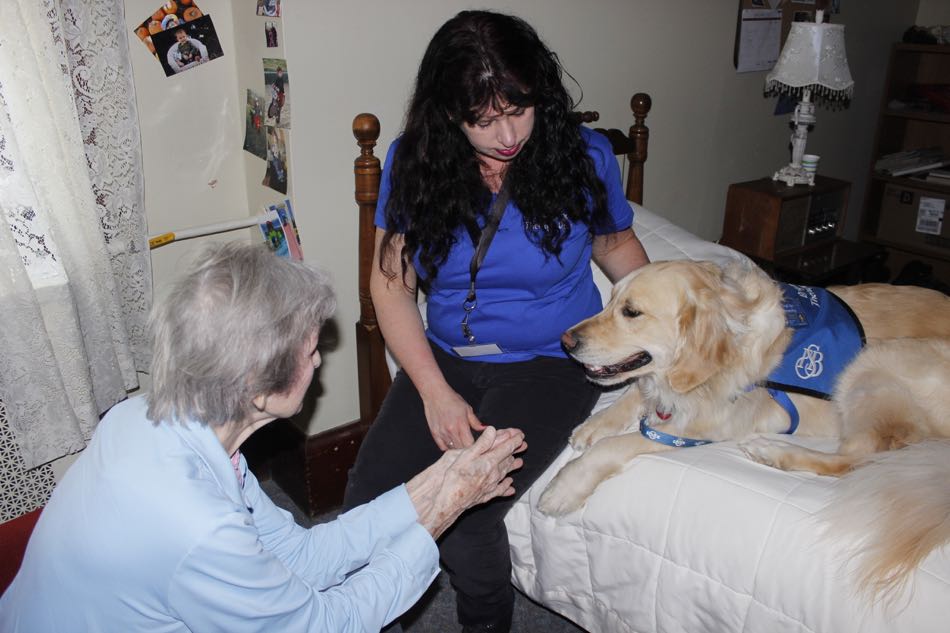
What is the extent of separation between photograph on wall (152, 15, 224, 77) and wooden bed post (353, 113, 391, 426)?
47 cm

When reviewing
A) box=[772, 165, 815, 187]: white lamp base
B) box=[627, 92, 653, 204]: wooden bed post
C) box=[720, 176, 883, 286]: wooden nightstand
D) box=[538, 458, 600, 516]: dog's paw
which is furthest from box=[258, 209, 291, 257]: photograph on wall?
box=[772, 165, 815, 187]: white lamp base

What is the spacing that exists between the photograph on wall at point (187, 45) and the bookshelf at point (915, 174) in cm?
326

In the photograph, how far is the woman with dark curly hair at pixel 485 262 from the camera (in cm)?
148

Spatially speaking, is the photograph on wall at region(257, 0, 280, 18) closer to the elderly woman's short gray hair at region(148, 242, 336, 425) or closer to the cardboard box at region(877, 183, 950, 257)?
the elderly woman's short gray hair at region(148, 242, 336, 425)

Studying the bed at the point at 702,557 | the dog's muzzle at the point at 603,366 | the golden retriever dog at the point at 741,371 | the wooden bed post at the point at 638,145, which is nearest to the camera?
the bed at the point at 702,557

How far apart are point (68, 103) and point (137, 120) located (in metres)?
0.22

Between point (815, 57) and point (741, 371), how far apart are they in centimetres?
165

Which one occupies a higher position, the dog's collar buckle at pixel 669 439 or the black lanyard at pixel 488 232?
the black lanyard at pixel 488 232

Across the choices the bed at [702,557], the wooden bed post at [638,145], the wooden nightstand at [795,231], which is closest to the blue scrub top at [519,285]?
the bed at [702,557]

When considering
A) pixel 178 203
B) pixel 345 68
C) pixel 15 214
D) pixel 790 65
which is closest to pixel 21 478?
pixel 15 214

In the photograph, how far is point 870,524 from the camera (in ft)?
4.07

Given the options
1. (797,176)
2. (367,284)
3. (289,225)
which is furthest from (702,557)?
(797,176)

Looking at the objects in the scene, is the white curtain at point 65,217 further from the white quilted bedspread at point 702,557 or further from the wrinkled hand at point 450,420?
the white quilted bedspread at point 702,557

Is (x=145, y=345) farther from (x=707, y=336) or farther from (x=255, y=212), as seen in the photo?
(x=707, y=336)
